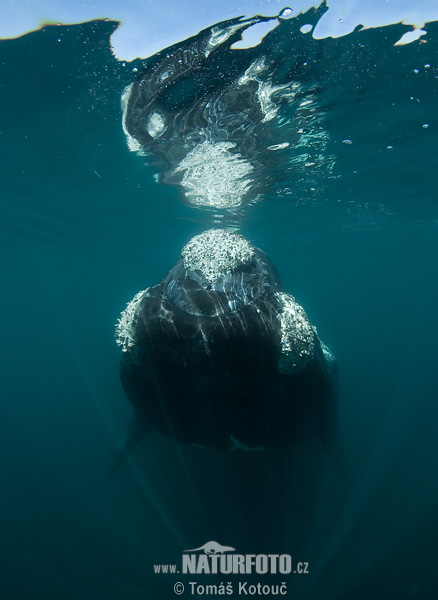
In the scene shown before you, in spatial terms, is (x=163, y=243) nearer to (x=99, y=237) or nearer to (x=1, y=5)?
(x=99, y=237)

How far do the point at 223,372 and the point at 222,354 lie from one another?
0.34 metres

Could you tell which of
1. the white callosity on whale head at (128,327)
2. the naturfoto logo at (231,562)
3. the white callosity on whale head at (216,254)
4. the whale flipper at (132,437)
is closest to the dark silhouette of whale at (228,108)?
the white callosity on whale head at (216,254)

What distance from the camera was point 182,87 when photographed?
309 inches

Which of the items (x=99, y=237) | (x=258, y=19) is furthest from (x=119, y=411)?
(x=99, y=237)

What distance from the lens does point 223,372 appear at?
492 centimetres

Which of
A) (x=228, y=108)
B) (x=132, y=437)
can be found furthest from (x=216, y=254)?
(x=132, y=437)

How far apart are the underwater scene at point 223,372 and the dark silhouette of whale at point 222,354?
1.4 inches

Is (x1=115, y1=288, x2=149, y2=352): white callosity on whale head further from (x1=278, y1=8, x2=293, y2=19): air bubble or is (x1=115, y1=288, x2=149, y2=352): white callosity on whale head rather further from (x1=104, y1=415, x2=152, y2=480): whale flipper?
(x1=278, y1=8, x2=293, y2=19): air bubble

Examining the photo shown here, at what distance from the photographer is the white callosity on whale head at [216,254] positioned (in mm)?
5477

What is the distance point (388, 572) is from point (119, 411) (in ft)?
40.7

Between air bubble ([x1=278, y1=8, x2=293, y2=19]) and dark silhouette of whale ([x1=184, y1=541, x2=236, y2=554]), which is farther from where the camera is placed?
dark silhouette of whale ([x1=184, y1=541, x2=236, y2=554])

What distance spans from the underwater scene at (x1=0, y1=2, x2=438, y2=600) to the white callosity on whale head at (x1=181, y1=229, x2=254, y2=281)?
0.13ft

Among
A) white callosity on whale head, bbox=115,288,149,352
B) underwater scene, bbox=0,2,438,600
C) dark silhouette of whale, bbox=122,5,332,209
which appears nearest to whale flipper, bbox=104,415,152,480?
underwater scene, bbox=0,2,438,600

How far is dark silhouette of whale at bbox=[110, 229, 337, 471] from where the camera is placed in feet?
15.8
